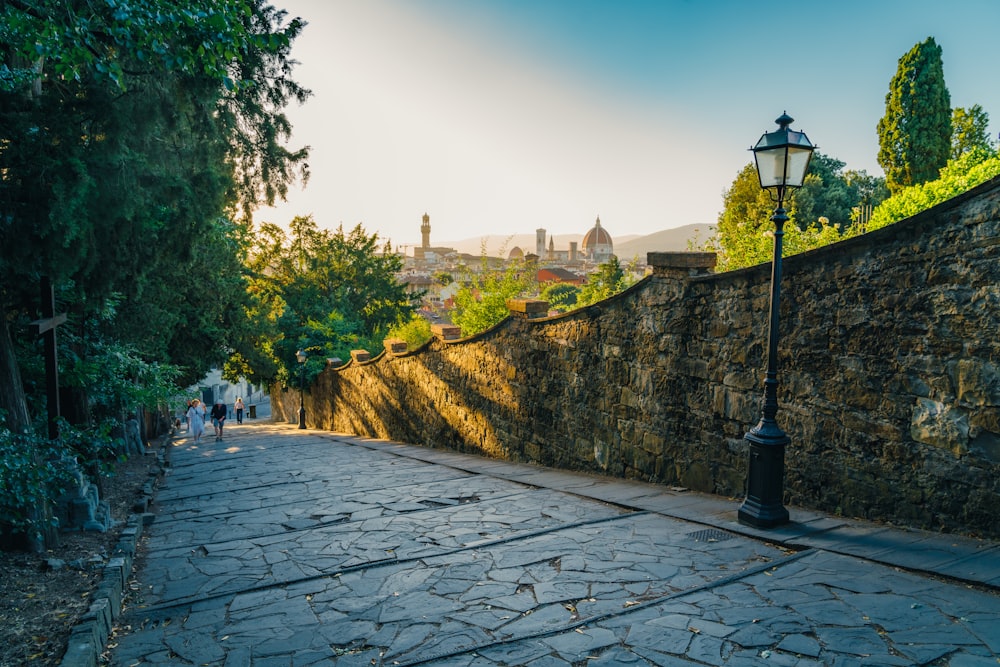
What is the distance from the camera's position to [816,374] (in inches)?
220

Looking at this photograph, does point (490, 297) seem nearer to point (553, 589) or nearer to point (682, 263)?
point (682, 263)

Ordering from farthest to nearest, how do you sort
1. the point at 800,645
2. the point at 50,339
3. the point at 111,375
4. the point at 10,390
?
the point at 111,375 → the point at 50,339 → the point at 10,390 → the point at 800,645

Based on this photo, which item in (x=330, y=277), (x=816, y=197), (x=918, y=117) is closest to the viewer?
(x=918, y=117)

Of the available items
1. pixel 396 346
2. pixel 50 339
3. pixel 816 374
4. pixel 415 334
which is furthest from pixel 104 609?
pixel 415 334

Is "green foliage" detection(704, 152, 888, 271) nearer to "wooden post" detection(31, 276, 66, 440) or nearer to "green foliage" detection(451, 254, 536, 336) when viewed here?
"green foliage" detection(451, 254, 536, 336)

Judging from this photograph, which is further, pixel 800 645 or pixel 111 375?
pixel 111 375

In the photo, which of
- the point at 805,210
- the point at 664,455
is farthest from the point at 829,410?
the point at 805,210

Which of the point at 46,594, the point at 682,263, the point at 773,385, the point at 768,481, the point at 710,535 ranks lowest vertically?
the point at 46,594

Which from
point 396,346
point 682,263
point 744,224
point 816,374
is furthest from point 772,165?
point 744,224

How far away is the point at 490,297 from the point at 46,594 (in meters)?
13.9

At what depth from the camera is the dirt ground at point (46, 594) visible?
11.7 feet

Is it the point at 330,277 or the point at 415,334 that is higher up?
the point at 330,277

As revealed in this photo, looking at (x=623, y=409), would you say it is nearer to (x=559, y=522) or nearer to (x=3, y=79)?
(x=559, y=522)

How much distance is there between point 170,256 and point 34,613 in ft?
13.9
